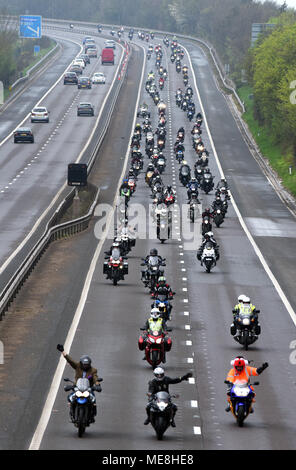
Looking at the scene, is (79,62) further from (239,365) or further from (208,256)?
(239,365)

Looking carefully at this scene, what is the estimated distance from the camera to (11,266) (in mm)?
45938

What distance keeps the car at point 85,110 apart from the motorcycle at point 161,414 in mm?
90471

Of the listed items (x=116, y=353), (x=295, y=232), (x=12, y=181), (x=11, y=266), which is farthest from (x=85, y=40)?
(x=116, y=353)

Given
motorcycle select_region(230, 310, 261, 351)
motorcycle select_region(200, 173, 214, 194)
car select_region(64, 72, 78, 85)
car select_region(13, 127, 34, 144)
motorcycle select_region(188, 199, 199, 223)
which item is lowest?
car select_region(64, 72, 78, 85)

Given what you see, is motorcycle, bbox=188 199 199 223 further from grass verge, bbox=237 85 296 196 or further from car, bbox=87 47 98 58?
car, bbox=87 47 98 58

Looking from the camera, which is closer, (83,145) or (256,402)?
(256,402)

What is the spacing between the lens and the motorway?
73.7 ft

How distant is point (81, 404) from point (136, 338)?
10.2m

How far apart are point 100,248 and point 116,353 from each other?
2140 cm

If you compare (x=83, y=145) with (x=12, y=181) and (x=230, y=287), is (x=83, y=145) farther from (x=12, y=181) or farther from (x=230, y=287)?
(x=230, y=287)

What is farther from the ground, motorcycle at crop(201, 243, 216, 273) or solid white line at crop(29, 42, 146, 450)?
solid white line at crop(29, 42, 146, 450)

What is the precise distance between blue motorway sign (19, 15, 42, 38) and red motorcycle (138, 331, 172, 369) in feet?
420

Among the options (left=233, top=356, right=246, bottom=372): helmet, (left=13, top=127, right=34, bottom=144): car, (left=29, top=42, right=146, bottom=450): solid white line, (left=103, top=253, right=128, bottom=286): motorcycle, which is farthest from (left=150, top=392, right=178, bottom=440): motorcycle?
(left=13, top=127, right=34, bottom=144): car

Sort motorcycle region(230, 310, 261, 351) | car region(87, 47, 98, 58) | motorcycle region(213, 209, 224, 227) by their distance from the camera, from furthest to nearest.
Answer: car region(87, 47, 98, 58)
motorcycle region(213, 209, 224, 227)
motorcycle region(230, 310, 261, 351)
